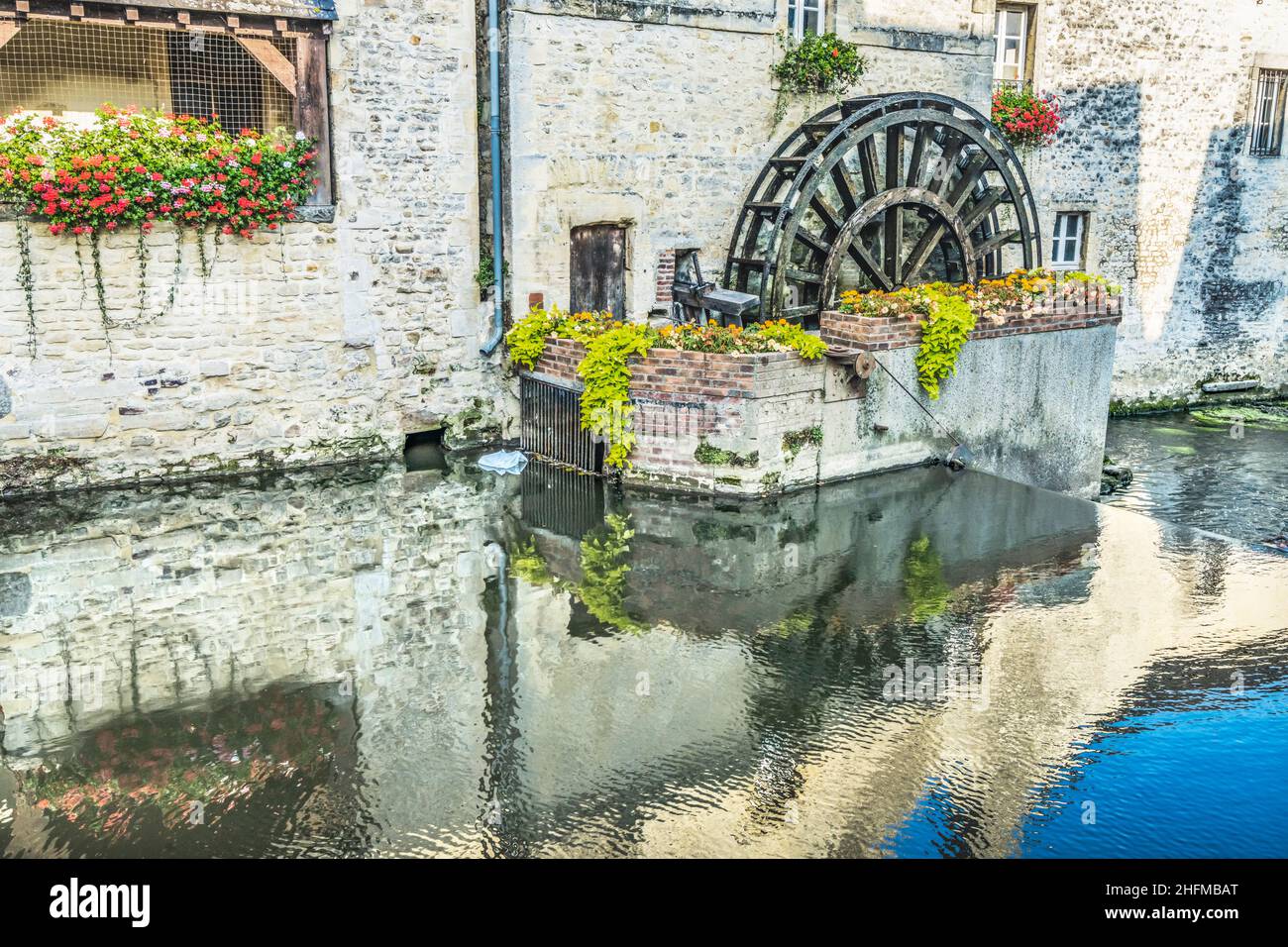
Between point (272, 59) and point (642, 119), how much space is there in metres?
3.31

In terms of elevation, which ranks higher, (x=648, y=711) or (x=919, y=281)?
(x=919, y=281)

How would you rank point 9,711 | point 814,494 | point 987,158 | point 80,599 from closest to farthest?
point 9,711
point 80,599
point 814,494
point 987,158

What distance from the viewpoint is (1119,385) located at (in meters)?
15.7

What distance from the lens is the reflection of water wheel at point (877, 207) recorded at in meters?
11.1

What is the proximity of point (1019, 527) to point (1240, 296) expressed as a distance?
368 inches

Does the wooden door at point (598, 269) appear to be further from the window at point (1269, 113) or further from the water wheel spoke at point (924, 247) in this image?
the window at point (1269, 113)

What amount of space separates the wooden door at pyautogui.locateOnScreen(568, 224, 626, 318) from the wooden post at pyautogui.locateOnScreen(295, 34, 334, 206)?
2330mm

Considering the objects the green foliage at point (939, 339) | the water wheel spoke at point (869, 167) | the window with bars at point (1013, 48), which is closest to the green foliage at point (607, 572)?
the green foliage at point (939, 339)

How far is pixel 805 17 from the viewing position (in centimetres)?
1196

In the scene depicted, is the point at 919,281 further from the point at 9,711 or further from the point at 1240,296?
the point at 9,711

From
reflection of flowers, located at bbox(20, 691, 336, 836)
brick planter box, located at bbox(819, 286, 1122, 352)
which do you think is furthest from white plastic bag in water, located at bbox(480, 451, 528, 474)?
reflection of flowers, located at bbox(20, 691, 336, 836)

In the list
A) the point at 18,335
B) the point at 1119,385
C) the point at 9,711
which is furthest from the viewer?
the point at 1119,385

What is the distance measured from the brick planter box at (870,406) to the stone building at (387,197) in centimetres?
130

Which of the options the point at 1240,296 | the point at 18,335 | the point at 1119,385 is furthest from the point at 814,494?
the point at 1240,296
